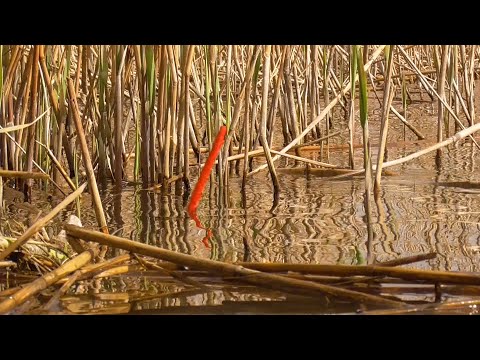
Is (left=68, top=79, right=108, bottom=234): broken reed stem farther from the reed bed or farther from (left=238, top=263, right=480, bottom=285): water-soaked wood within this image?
(left=238, top=263, right=480, bottom=285): water-soaked wood

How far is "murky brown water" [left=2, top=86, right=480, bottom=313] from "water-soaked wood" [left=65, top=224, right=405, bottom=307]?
1.1 inches

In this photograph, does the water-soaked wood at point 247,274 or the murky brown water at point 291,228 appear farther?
the murky brown water at point 291,228

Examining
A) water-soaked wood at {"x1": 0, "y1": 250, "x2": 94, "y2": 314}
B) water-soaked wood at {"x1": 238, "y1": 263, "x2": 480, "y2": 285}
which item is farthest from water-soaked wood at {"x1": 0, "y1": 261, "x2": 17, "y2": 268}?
water-soaked wood at {"x1": 238, "y1": 263, "x2": 480, "y2": 285}

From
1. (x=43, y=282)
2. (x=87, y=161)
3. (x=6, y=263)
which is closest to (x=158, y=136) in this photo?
(x=87, y=161)

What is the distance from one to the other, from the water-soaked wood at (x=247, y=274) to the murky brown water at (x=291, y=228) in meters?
0.03

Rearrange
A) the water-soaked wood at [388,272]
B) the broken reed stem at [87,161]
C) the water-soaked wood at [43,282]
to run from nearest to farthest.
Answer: the water-soaked wood at [43,282] < the water-soaked wood at [388,272] < the broken reed stem at [87,161]

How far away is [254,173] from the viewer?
319cm

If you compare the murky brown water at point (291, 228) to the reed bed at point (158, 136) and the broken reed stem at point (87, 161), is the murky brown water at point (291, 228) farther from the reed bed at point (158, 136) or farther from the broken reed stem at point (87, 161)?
the broken reed stem at point (87, 161)

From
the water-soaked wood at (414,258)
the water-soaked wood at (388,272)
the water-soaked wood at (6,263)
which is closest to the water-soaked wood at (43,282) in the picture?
the water-soaked wood at (6,263)

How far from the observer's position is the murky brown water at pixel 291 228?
1.58 metres
